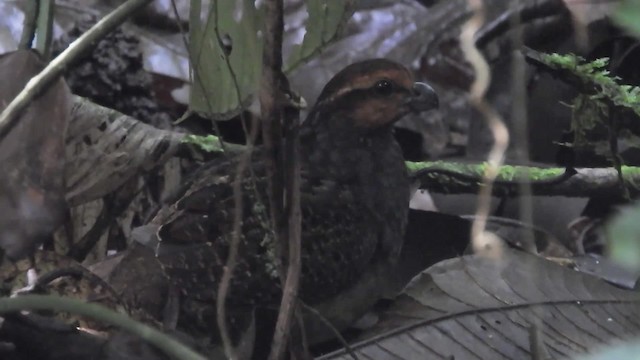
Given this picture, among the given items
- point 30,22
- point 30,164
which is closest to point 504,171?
point 30,22

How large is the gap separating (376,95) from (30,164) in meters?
1.03

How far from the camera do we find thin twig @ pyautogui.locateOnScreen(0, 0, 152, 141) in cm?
106

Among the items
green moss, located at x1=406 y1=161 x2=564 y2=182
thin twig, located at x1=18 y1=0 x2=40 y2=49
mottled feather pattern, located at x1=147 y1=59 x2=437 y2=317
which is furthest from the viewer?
green moss, located at x1=406 y1=161 x2=564 y2=182

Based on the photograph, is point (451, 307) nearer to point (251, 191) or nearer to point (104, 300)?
point (251, 191)

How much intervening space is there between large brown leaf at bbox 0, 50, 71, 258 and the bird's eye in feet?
3.06

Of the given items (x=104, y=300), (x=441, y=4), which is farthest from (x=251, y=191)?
(x=441, y=4)

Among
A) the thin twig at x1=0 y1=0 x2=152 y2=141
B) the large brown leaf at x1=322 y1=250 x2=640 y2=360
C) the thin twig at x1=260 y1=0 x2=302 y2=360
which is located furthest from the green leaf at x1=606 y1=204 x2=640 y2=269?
the large brown leaf at x1=322 y1=250 x2=640 y2=360

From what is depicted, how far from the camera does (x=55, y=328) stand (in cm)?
129

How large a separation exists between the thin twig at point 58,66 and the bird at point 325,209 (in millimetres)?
536

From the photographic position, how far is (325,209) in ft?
6.24

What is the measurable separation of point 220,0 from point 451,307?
0.60 metres

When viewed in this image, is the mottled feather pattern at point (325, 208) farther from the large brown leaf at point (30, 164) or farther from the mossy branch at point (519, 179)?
the large brown leaf at point (30, 164)

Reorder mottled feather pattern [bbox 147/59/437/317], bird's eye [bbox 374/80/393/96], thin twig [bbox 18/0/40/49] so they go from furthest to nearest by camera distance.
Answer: bird's eye [bbox 374/80/393/96], mottled feather pattern [bbox 147/59/437/317], thin twig [bbox 18/0/40/49]

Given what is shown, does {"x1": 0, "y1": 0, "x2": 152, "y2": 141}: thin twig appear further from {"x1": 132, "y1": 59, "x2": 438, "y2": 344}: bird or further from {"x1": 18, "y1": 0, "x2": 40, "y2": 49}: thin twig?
{"x1": 132, "y1": 59, "x2": 438, "y2": 344}: bird
